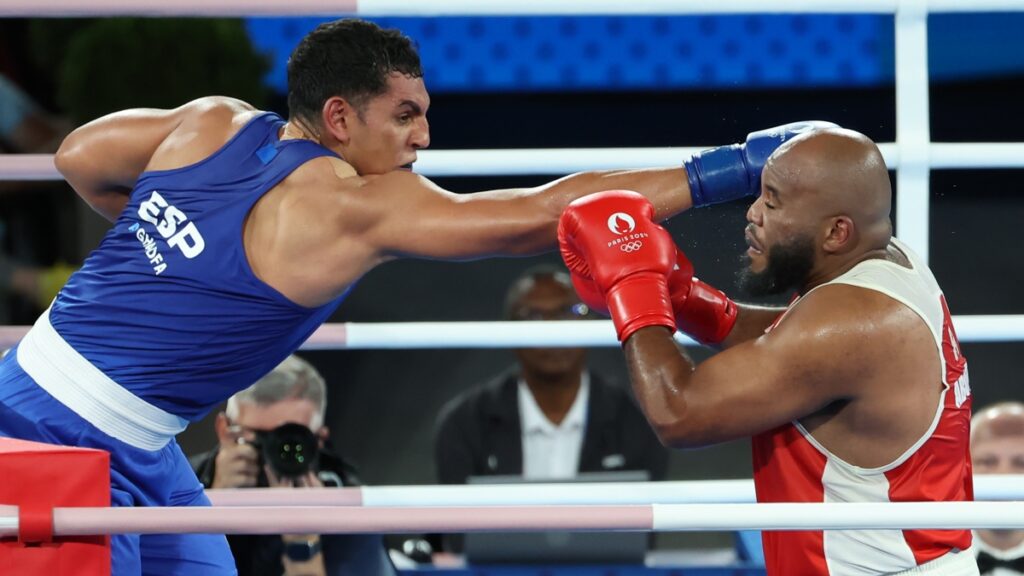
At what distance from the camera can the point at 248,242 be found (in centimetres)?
199

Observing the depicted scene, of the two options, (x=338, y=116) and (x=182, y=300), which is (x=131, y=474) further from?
(x=338, y=116)

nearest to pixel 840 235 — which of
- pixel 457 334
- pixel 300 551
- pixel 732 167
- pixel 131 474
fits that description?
pixel 732 167

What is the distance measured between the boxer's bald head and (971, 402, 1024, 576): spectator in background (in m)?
1.37

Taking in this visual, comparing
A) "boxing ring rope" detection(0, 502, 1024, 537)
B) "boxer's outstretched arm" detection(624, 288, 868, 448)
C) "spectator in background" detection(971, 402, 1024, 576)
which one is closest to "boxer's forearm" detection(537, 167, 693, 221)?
"boxer's outstretched arm" detection(624, 288, 868, 448)

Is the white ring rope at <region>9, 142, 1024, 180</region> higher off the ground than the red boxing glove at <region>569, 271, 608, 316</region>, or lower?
→ higher

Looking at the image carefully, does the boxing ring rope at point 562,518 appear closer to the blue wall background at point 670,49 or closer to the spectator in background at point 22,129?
the spectator in background at point 22,129

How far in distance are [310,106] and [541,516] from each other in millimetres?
773

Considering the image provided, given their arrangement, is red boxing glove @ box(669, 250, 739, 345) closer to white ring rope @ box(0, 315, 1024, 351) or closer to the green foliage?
white ring rope @ box(0, 315, 1024, 351)

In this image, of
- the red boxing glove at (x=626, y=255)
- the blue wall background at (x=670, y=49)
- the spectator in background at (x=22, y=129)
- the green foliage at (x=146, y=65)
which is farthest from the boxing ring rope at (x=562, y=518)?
the blue wall background at (x=670, y=49)

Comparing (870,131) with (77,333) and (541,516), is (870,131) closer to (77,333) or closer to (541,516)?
(541,516)

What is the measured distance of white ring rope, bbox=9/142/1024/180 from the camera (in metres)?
2.37

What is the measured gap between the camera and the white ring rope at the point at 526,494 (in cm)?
237

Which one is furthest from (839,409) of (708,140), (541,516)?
(708,140)

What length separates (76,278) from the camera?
212 cm
